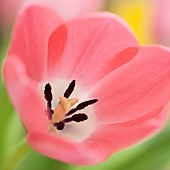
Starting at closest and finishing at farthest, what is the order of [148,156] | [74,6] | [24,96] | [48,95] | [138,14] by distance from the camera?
1. [24,96]
2. [48,95]
3. [148,156]
4. [74,6]
5. [138,14]

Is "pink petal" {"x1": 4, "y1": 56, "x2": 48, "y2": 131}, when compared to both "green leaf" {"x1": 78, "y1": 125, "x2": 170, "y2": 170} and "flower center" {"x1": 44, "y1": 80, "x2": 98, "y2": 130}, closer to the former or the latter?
"flower center" {"x1": 44, "y1": 80, "x2": 98, "y2": 130}

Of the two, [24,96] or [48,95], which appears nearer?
[24,96]

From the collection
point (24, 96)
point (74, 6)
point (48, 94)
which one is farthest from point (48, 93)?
point (74, 6)

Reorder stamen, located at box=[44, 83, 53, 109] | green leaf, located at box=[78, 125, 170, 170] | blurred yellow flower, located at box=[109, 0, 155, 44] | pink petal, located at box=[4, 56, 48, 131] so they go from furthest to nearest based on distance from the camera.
→ blurred yellow flower, located at box=[109, 0, 155, 44] → green leaf, located at box=[78, 125, 170, 170] → stamen, located at box=[44, 83, 53, 109] → pink petal, located at box=[4, 56, 48, 131]

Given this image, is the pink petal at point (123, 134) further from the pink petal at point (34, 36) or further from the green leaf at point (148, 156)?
the green leaf at point (148, 156)

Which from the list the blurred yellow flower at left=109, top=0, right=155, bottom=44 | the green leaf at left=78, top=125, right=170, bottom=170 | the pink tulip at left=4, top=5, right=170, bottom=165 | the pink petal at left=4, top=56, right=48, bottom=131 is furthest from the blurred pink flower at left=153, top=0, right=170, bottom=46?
the pink petal at left=4, top=56, right=48, bottom=131

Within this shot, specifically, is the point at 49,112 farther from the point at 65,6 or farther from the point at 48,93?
the point at 65,6
